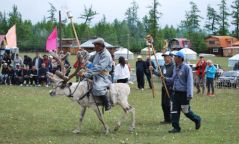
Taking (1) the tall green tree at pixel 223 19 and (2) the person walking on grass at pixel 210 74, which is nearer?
(2) the person walking on grass at pixel 210 74

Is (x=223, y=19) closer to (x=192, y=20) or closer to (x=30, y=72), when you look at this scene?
(x=192, y=20)

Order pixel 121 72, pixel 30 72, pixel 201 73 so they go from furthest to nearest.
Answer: pixel 30 72, pixel 201 73, pixel 121 72

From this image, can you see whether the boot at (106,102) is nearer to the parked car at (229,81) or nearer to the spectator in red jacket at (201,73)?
the spectator in red jacket at (201,73)

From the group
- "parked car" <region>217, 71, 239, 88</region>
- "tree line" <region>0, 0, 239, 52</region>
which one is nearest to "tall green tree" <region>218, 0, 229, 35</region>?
"tree line" <region>0, 0, 239, 52</region>

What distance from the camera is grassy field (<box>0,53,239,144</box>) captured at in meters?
12.2

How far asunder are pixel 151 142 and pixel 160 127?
2722 mm

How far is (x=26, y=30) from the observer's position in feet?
319

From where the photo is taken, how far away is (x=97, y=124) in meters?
14.8

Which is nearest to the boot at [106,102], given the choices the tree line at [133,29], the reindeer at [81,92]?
the reindeer at [81,92]

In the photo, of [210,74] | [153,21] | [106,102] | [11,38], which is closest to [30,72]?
[11,38]

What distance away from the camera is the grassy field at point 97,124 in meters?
12.2

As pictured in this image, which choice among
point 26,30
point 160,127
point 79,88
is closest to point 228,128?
point 160,127

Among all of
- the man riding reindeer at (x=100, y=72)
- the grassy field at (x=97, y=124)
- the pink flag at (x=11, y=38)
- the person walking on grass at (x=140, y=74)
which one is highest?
the pink flag at (x=11, y=38)

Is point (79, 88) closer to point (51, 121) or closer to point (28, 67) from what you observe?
point (51, 121)
